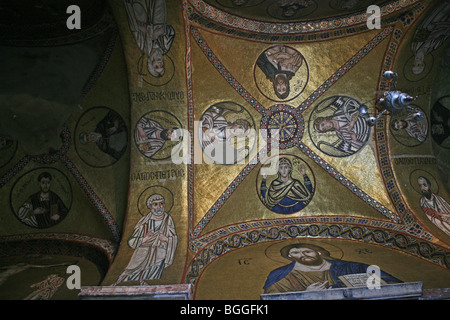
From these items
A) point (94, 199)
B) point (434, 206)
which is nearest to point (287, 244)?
point (434, 206)

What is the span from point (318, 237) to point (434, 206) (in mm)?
2160

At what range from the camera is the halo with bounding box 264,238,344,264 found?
6825 mm

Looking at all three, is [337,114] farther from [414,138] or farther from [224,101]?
[224,101]

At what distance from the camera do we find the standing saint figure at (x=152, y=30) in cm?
643

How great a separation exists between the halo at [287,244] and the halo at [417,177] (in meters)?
1.93

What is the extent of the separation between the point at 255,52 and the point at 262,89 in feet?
2.36

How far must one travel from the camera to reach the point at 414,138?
783 cm

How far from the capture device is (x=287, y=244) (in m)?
7.35

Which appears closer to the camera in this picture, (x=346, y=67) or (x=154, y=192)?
(x=154, y=192)

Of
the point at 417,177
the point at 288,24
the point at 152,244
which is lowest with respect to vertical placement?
the point at 152,244

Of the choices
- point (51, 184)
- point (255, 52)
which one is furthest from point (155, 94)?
point (51, 184)

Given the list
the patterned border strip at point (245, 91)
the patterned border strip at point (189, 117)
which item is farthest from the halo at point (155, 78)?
the patterned border strip at point (245, 91)

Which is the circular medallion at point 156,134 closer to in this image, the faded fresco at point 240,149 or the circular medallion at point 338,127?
the faded fresco at point 240,149

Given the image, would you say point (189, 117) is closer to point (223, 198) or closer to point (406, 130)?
point (223, 198)
